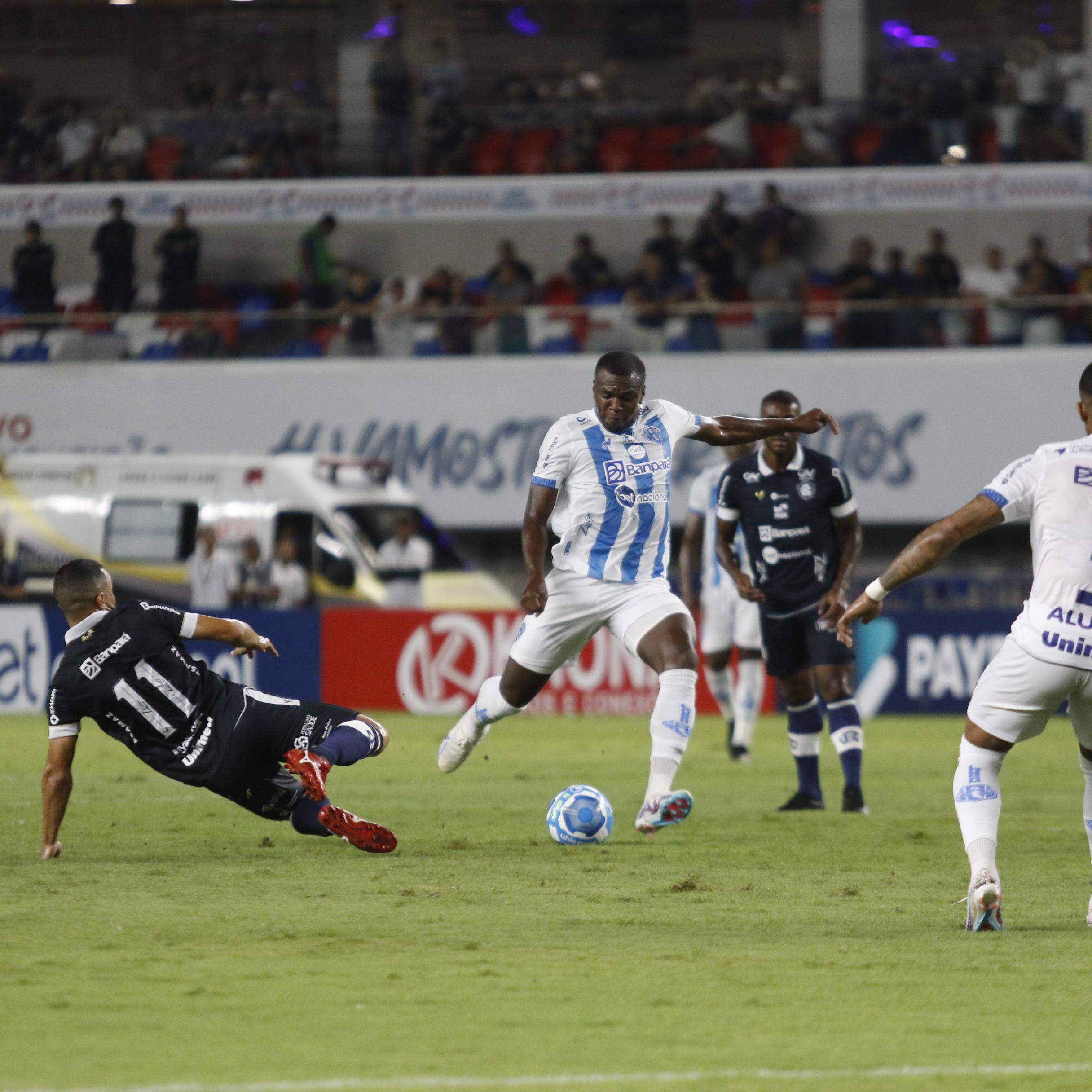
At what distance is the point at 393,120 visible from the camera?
85.4ft

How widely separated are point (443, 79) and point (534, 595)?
63.9ft

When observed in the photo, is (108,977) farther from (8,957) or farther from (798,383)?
(798,383)

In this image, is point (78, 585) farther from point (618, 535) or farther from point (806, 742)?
point (806, 742)

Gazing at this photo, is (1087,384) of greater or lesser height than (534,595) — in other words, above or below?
above

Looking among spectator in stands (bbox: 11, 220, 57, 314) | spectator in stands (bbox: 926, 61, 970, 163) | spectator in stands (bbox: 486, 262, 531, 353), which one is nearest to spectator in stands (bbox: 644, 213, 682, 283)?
A: spectator in stands (bbox: 486, 262, 531, 353)

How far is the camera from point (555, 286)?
24.5 meters

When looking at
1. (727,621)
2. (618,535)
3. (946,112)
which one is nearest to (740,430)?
(618,535)

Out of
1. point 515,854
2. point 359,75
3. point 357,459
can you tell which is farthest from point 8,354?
point 515,854

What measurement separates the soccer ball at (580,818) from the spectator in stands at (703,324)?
13.8m

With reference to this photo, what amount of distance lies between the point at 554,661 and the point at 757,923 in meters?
2.58

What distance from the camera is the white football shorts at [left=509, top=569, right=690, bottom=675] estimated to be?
28.4ft

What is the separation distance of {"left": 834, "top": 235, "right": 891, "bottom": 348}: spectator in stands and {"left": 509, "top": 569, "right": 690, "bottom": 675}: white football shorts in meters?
13.4

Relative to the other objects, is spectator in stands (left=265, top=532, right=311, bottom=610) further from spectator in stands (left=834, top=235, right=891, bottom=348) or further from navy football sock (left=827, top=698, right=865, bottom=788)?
navy football sock (left=827, top=698, right=865, bottom=788)

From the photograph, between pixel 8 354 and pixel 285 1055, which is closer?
pixel 285 1055
